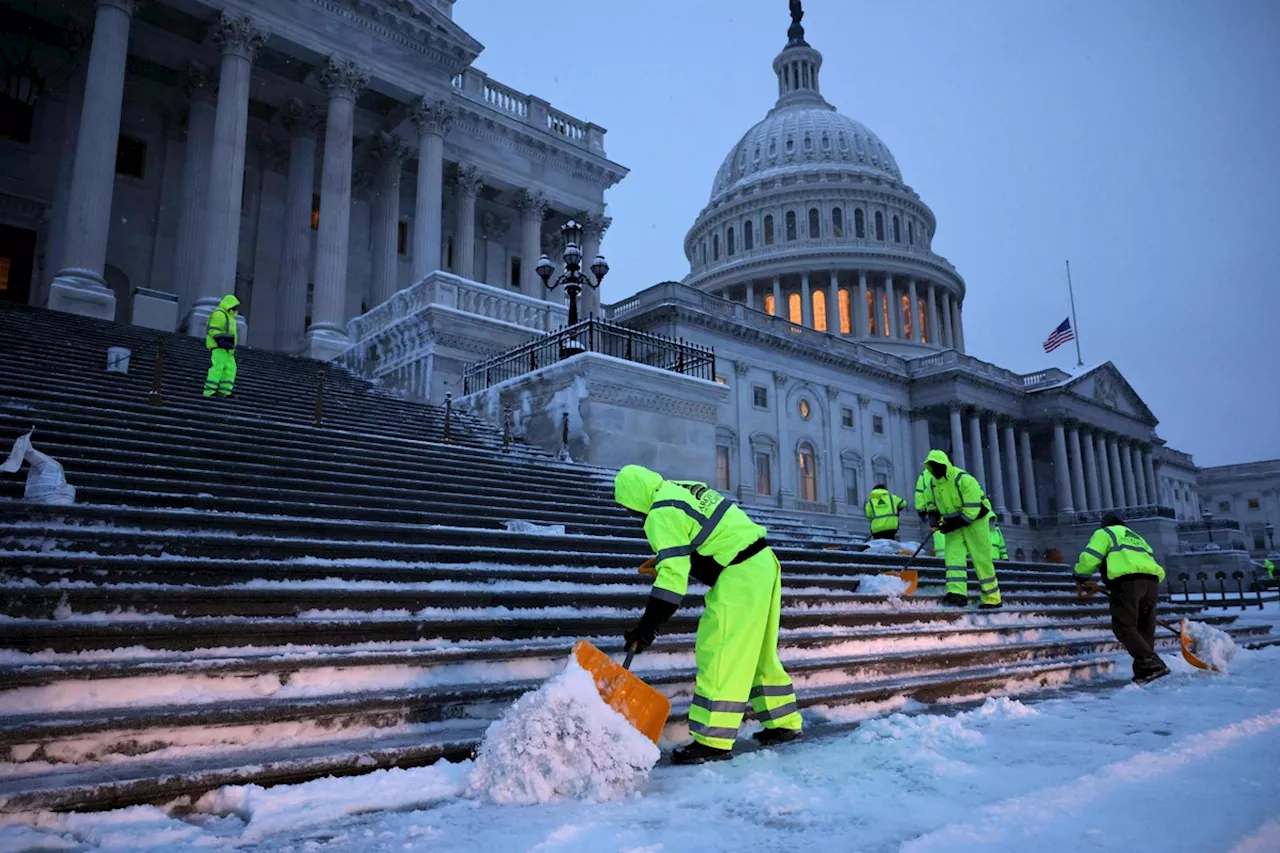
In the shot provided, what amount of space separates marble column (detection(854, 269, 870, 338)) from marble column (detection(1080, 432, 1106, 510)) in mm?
17865

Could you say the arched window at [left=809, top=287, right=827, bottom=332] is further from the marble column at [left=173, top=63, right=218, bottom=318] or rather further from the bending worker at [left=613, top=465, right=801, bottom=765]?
the bending worker at [left=613, top=465, right=801, bottom=765]

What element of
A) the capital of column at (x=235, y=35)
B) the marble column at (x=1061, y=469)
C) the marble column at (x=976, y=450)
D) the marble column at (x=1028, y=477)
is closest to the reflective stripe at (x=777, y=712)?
the capital of column at (x=235, y=35)

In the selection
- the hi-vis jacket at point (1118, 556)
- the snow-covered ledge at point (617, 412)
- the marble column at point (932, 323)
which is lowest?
the hi-vis jacket at point (1118, 556)

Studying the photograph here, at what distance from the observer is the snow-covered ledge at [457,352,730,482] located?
14836 millimetres

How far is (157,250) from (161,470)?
72.2 feet

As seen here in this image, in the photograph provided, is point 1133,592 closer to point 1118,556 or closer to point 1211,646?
point 1118,556

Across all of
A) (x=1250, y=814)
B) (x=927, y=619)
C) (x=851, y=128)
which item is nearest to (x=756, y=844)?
(x=1250, y=814)

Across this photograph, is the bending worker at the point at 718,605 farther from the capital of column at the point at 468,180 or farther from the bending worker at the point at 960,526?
the capital of column at the point at 468,180

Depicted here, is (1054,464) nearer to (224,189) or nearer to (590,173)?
(590,173)

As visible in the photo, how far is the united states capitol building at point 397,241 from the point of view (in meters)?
18.7

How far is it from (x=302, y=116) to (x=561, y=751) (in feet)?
92.8

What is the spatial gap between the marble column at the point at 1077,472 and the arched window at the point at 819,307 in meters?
20.0

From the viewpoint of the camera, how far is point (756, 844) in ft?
11.4

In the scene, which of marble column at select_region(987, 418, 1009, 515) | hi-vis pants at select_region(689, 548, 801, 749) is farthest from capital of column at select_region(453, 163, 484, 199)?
marble column at select_region(987, 418, 1009, 515)
